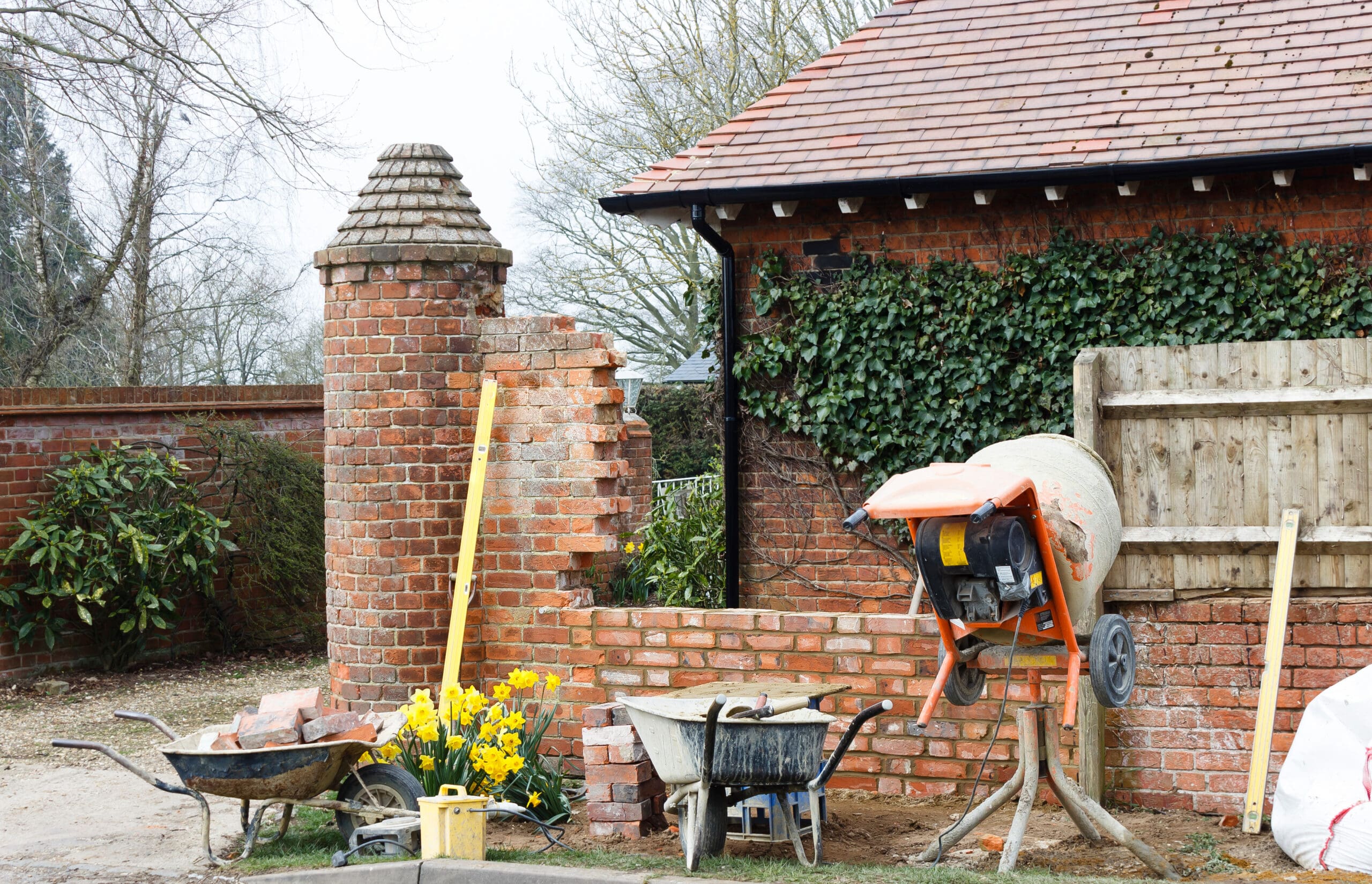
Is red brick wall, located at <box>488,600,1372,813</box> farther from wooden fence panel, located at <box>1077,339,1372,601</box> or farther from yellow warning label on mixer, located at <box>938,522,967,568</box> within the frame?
yellow warning label on mixer, located at <box>938,522,967,568</box>

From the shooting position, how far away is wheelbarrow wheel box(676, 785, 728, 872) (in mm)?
4980

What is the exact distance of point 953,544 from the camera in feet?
14.8

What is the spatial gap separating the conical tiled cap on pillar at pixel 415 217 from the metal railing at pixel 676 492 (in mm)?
3739

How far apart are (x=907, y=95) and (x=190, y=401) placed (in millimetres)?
6320

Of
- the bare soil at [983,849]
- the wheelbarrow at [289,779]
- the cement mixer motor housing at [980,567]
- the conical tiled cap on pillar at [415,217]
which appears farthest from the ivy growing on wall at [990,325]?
the wheelbarrow at [289,779]

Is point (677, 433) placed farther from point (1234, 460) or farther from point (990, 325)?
point (1234, 460)

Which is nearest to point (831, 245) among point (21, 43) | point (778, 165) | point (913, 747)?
point (778, 165)

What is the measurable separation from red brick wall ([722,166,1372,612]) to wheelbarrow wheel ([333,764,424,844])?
375 cm

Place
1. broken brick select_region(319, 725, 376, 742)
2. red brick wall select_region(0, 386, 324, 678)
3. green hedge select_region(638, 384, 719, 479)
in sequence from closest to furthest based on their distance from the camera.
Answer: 1. broken brick select_region(319, 725, 376, 742)
2. red brick wall select_region(0, 386, 324, 678)
3. green hedge select_region(638, 384, 719, 479)

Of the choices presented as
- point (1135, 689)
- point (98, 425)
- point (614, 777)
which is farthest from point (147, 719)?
point (98, 425)

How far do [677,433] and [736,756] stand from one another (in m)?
17.0

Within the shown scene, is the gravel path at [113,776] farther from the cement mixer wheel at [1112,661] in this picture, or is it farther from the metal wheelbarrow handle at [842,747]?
the cement mixer wheel at [1112,661]

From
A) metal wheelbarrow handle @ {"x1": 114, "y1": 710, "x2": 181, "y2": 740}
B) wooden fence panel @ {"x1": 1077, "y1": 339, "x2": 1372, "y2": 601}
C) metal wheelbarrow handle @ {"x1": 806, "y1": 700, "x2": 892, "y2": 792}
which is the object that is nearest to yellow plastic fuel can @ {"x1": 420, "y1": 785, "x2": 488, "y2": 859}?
metal wheelbarrow handle @ {"x1": 114, "y1": 710, "x2": 181, "y2": 740}

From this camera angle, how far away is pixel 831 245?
858 cm
